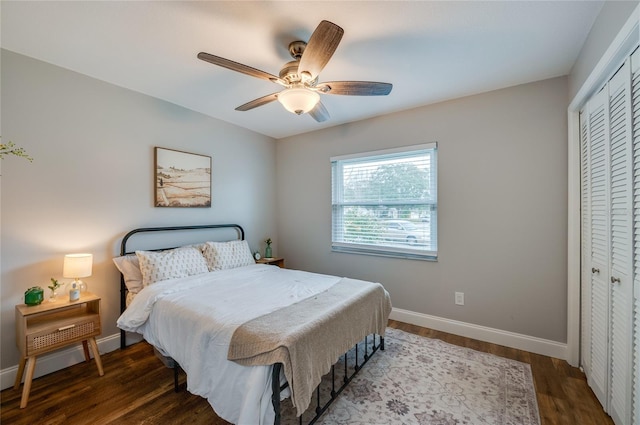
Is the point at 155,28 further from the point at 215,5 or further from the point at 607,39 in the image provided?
the point at 607,39

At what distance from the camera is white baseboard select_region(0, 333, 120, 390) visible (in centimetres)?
208

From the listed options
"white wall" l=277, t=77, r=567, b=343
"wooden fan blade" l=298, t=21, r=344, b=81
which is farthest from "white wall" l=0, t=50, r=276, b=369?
"white wall" l=277, t=77, r=567, b=343

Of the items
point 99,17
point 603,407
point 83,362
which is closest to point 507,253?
point 603,407

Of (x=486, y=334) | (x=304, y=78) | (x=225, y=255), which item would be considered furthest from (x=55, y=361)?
(x=486, y=334)

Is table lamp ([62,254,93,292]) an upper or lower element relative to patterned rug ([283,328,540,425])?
upper

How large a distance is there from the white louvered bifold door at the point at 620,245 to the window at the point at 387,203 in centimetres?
153

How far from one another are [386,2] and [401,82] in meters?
1.08

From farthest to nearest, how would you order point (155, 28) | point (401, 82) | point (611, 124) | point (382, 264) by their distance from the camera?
point (382, 264) → point (401, 82) → point (155, 28) → point (611, 124)

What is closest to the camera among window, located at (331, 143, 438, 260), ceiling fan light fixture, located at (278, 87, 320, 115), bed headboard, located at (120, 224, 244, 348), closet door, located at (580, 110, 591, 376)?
ceiling fan light fixture, located at (278, 87, 320, 115)

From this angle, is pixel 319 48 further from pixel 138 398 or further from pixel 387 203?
pixel 138 398

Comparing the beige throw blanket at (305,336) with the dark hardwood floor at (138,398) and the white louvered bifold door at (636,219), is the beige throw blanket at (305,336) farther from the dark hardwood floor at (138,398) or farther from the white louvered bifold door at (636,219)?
the white louvered bifold door at (636,219)

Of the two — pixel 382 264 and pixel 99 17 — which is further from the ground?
pixel 99 17

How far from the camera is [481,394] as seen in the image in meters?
1.97

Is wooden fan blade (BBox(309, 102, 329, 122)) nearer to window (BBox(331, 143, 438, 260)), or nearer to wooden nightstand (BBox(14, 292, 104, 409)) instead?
window (BBox(331, 143, 438, 260))
